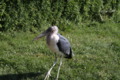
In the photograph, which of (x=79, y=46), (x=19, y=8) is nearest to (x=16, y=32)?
(x=19, y=8)

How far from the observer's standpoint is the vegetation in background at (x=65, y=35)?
18.7 ft

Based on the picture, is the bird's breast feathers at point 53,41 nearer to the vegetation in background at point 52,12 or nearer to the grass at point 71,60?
the grass at point 71,60

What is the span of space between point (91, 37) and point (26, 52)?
213 cm

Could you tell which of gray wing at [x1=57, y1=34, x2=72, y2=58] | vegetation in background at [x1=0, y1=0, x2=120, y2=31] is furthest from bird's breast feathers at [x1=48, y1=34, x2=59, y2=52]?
vegetation in background at [x1=0, y1=0, x2=120, y2=31]

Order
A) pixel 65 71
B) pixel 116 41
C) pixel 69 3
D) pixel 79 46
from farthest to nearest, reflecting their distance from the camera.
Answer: pixel 69 3 < pixel 116 41 < pixel 79 46 < pixel 65 71

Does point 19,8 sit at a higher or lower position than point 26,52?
higher

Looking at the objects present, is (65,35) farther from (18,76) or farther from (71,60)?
(18,76)

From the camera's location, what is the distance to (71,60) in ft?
20.4

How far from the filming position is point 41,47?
6.71 meters

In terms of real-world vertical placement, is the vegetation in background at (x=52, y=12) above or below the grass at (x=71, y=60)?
above

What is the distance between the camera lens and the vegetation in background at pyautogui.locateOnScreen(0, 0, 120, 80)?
5.69 metres

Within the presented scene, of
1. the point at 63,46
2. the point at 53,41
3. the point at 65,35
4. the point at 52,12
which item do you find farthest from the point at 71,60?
the point at 52,12

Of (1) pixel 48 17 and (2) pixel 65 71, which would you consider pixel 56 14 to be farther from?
(2) pixel 65 71

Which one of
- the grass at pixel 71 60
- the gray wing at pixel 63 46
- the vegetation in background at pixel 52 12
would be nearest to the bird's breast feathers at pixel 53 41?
the gray wing at pixel 63 46
